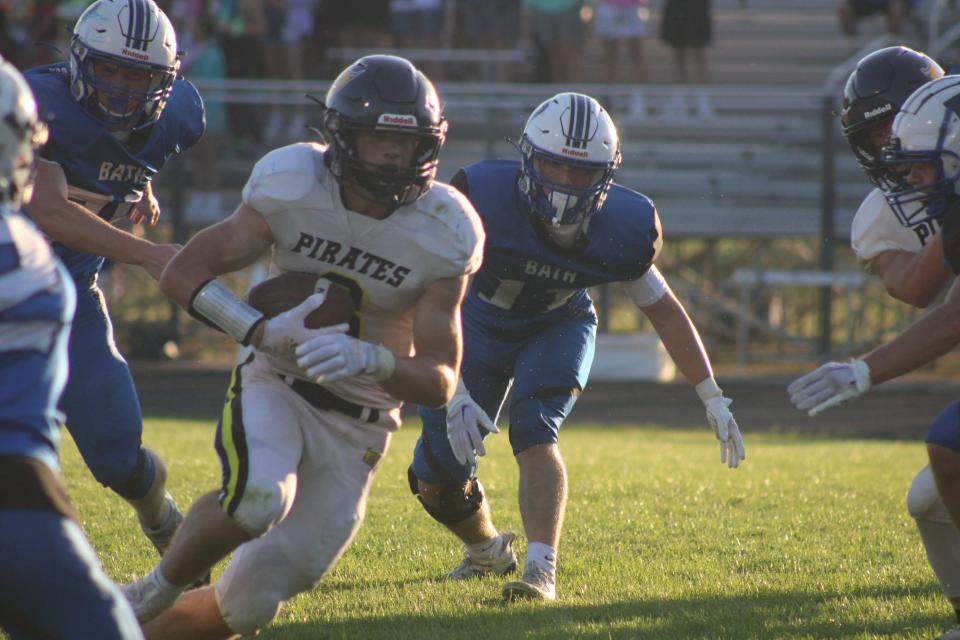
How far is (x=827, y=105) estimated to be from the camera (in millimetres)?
13430

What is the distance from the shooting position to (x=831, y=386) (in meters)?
3.91

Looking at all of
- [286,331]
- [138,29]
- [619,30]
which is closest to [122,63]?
[138,29]

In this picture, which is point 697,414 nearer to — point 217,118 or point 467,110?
point 467,110

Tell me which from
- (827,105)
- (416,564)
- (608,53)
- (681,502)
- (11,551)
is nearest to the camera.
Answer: (11,551)

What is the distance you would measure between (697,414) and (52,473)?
30.6 feet

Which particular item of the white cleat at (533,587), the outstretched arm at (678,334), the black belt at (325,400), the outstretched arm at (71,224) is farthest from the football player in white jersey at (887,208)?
the outstretched arm at (71,224)

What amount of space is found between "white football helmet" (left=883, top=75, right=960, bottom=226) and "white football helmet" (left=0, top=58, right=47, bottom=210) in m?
2.62

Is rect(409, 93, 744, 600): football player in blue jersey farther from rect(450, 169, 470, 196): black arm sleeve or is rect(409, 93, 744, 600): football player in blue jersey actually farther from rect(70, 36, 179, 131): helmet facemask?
rect(70, 36, 179, 131): helmet facemask

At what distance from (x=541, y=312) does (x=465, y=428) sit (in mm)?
751

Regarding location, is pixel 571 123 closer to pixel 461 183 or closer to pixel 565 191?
pixel 565 191

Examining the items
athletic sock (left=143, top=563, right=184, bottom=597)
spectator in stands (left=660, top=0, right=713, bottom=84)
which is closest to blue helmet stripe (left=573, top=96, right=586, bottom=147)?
athletic sock (left=143, top=563, right=184, bottom=597)

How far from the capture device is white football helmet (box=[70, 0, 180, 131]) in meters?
4.93

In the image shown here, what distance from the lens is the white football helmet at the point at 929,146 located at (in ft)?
13.5

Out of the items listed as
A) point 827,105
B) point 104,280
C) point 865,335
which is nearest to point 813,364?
point 865,335
